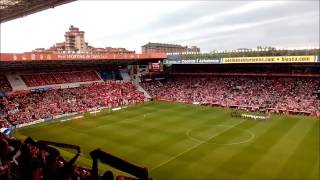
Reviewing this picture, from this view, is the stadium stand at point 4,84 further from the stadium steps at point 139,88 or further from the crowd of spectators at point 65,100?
the stadium steps at point 139,88

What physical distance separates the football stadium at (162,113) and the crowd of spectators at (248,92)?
0.61ft

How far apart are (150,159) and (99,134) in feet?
33.9

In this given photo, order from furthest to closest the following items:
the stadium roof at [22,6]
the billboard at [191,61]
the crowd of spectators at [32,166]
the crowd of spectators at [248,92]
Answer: the billboard at [191,61]
the crowd of spectators at [248,92]
the stadium roof at [22,6]
the crowd of spectators at [32,166]

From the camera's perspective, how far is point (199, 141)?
30.1m

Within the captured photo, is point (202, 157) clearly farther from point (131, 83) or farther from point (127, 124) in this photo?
point (131, 83)

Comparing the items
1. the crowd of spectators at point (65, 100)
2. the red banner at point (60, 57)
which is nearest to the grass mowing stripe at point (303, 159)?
the crowd of spectators at point (65, 100)

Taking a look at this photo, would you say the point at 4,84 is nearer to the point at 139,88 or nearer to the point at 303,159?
the point at 139,88

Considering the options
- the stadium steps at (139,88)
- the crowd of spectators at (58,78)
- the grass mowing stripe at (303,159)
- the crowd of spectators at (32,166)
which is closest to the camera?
the crowd of spectators at (32,166)

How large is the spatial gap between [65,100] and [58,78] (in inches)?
282

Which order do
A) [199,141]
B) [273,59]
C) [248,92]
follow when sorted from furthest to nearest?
[248,92] < [273,59] < [199,141]

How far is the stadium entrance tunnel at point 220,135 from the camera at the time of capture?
→ 29.9 m

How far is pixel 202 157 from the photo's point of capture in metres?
25.4

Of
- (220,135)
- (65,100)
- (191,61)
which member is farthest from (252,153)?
(191,61)

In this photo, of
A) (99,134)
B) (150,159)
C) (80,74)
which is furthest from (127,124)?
(80,74)
